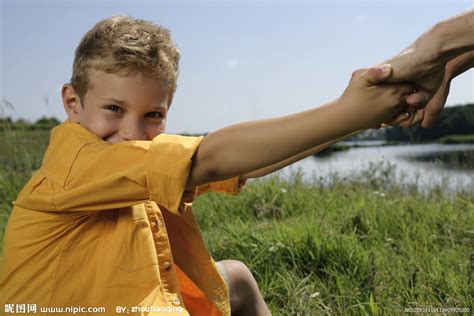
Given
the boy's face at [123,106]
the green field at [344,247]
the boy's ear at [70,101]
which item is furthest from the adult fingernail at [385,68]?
the green field at [344,247]

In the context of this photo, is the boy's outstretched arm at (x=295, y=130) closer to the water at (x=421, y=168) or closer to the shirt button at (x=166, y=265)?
the shirt button at (x=166, y=265)

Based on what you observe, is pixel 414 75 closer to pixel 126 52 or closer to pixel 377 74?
pixel 377 74

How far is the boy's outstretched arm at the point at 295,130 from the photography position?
1.17 m

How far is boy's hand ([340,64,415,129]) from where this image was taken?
3.84 feet

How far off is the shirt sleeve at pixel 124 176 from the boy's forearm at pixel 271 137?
0.06m

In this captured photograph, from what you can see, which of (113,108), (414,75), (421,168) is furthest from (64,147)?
(421,168)

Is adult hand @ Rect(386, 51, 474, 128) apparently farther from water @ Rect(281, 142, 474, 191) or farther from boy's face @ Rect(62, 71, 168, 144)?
water @ Rect(281, 142, 474, 191)

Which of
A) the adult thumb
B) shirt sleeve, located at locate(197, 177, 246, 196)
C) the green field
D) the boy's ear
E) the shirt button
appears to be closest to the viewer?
the adult thumb

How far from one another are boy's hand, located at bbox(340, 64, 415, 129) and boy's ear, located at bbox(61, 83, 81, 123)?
36.4 inches

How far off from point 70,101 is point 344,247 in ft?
5.19

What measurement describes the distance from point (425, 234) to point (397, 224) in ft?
0.80

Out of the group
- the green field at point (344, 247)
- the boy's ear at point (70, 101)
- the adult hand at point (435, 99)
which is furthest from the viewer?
the green field at point (344, 247)

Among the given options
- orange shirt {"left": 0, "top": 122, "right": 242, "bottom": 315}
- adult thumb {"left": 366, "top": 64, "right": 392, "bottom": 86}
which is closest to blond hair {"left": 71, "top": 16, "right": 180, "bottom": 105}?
orange shirt {"left": 0, "top": 122, "right": 242, "bottom": 315}

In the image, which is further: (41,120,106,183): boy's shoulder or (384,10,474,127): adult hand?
(41,120,106,183): boy's shoulder
